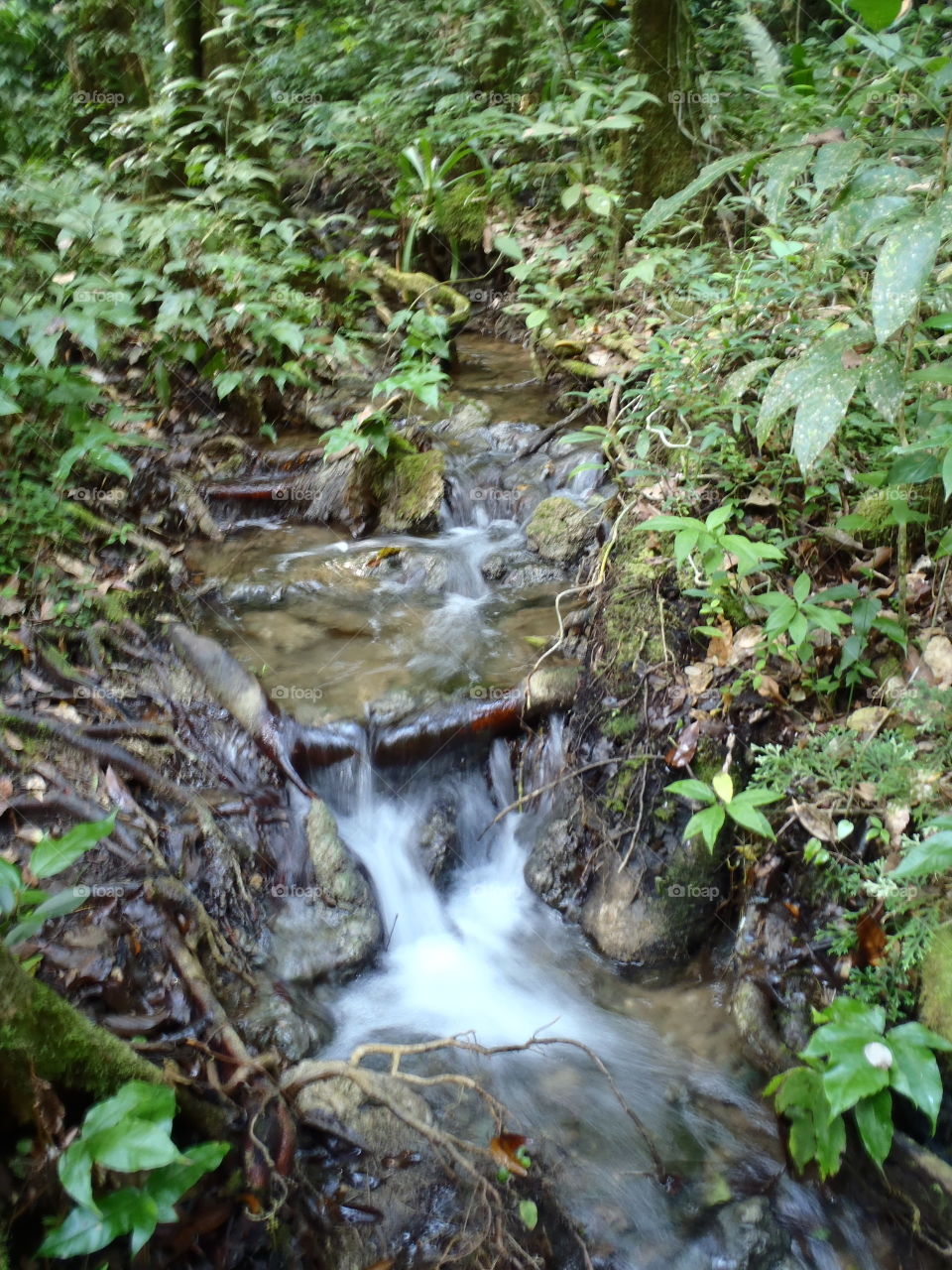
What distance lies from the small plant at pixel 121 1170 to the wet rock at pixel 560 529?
12.9 ft

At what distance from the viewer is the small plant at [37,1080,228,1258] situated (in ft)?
5.68

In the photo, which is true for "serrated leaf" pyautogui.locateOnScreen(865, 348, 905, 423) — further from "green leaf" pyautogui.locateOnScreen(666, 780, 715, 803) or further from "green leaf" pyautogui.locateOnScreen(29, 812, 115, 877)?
"green leaf" pyautogui.locateOnScreen(29, 812, 115, 877)

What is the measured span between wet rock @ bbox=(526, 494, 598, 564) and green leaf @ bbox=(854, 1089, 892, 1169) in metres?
3.42

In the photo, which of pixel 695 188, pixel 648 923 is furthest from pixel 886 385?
pixel 648 923

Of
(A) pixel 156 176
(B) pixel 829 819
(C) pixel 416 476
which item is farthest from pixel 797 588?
(A) pixel 156 176

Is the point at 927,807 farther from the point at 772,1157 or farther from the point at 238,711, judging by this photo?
the point at 238,711

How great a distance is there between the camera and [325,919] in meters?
3.59

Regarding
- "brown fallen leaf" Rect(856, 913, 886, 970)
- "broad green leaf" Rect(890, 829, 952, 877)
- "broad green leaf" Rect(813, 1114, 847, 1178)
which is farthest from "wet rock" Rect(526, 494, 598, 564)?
"broad green leaf" Rect(813, 1114, 847, 1178)

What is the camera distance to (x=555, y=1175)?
2.84 meters

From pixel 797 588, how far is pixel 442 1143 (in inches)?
88.8

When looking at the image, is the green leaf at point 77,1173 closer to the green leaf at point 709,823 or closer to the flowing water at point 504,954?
the flowing water at point 504,954

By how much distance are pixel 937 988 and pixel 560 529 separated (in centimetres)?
337

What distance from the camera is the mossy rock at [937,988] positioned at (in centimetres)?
260

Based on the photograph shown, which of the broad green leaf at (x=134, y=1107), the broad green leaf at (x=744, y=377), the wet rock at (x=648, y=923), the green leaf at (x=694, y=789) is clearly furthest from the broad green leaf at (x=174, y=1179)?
the broad green leaf at (x=744, y=377)
